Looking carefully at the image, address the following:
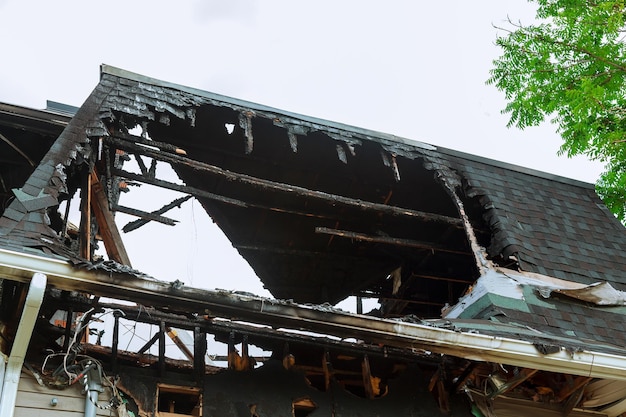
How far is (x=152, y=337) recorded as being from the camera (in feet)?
25.2

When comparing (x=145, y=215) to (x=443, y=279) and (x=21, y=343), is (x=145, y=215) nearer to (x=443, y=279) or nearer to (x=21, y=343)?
(x=21, y=343)

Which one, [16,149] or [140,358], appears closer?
[140,358]

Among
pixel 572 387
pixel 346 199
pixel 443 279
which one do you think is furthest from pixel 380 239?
pixel 572 387

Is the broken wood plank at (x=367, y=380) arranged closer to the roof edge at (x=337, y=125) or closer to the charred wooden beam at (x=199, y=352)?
the charred wooden beam at (x=199, y=352)

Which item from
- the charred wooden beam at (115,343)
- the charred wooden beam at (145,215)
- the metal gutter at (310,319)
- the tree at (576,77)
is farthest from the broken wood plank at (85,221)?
the tree at (576,77)

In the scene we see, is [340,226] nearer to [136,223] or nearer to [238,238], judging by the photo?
[238,238]

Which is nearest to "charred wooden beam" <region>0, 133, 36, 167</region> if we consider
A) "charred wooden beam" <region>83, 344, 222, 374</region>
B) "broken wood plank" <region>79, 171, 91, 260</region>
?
"broken wood plank" <region>79, 171, 91, 260</region>

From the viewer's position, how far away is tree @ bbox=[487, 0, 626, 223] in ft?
41.2

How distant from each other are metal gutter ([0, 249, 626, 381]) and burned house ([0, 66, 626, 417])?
0.02m

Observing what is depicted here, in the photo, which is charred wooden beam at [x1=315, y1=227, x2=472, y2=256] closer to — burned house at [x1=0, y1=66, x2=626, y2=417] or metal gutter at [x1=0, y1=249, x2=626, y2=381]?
burned house at [x1=0, y1=66, x2=626, y2=417]

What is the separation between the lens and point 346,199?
9.88 metres

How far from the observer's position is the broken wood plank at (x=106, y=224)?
327 inches

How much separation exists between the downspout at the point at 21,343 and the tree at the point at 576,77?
30.8 feet

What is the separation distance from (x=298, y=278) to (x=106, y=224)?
4.08 metres
